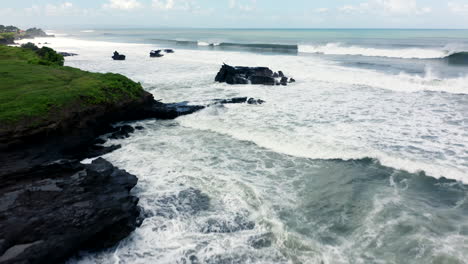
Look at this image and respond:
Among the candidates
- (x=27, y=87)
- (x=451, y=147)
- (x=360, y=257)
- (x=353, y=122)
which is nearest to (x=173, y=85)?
(x=27, y=87)

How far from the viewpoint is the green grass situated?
1413 cm

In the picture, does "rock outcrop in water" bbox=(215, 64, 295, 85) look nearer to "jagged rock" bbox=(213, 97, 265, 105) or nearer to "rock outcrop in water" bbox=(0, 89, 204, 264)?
"jagged rock" bbox=(213, 97, 265, 105)

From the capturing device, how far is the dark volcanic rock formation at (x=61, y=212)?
740cm

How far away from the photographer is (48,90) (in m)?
16.9

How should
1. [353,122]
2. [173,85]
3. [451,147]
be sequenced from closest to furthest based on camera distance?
[451,147]
[353,122]
[173,85]

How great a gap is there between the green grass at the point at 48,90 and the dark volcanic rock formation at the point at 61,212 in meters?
4.90

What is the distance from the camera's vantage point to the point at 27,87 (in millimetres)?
17203

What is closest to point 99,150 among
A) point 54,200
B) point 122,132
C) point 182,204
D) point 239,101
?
point 122,132

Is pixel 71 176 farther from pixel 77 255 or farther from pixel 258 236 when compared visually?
pixel 258 236

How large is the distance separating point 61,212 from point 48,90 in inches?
443

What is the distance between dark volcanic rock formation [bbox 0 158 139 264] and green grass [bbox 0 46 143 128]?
4.90 m

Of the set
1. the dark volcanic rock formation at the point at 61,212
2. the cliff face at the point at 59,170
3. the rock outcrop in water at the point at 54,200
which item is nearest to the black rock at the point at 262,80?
the cliff face at the point at 59,170

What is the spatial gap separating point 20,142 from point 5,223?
6311 millimetres

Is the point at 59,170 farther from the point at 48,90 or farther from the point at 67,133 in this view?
the point at 48,90
